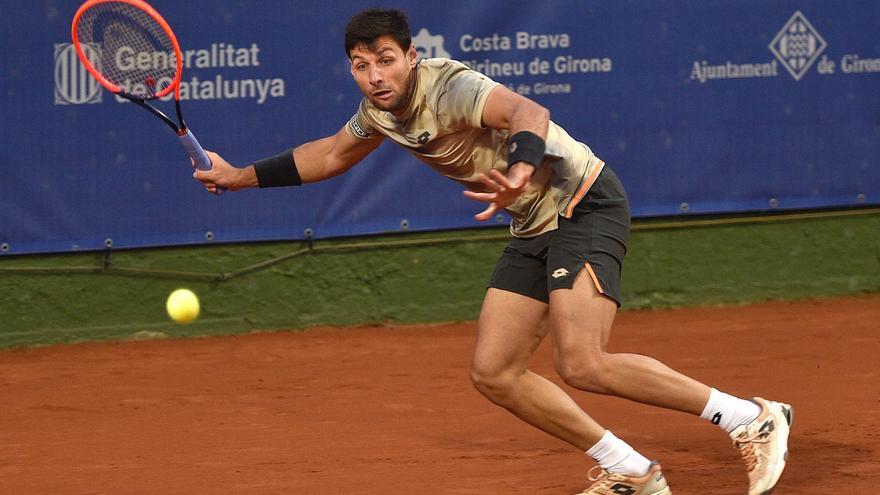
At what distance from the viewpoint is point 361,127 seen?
419cm

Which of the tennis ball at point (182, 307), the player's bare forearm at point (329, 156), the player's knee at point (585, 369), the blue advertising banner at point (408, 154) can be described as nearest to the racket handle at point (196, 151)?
the player's bare forearm at point (329, 156)

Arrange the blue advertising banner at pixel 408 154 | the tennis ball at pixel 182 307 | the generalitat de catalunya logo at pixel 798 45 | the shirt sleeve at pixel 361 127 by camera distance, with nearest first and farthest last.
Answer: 1. the shirt sleeve at pixel 361 127
2. the tennis ball at pixel 182 307
3. the blue advertising banner at pixel 408 154
4. the generalitat de catalunya logo at pixel 798 45

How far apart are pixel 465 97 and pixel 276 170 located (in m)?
0.82

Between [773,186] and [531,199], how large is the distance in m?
4.16

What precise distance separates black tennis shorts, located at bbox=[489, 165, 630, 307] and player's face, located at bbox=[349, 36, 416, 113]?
62 cm

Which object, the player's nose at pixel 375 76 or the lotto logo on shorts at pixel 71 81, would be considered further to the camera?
the lotto logo on shorts at pixel 71 81

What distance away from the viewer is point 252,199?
24.0ft

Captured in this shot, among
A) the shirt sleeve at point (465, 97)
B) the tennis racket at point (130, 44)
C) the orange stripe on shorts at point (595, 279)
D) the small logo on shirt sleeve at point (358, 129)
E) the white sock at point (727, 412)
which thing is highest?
the tennis racket at point (130, 44)

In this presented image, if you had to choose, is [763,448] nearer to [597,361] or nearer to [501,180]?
[597,361]

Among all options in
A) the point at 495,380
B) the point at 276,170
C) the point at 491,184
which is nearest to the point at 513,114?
the point at 491,184

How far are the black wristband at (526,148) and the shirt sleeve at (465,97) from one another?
21cm

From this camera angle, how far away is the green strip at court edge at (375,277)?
7.21 m

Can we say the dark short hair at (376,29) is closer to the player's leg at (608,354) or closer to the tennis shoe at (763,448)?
the player's leg at (608,354)

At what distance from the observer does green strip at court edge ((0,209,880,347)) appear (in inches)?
284
